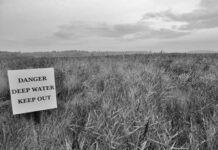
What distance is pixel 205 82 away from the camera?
344 cm

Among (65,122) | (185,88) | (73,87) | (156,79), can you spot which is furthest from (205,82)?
(65,122)

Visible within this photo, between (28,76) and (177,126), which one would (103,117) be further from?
(28,76)

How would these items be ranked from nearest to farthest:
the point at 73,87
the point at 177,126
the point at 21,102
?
the point at 177,126, the point at 21,102, the point at 73,87

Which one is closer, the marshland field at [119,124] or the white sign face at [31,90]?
the marshland field at [119,124]

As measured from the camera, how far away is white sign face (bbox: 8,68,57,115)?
196cm

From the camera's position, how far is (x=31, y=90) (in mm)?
2047

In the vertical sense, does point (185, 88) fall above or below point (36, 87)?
below

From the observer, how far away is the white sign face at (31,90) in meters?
1.96

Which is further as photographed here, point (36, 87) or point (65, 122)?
point (36, 87)

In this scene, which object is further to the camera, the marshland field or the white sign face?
the white sign face

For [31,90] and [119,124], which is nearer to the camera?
[119,124]

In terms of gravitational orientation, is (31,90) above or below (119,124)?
above

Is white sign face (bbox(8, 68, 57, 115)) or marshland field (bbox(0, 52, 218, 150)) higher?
white sign face (bbox(8, 68, 57, 115))

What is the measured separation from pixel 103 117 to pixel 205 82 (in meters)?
2.51
